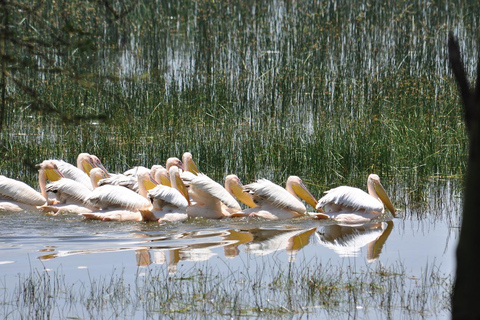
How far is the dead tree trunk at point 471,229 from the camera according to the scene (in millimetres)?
Answer: 2678

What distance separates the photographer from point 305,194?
8.82 m

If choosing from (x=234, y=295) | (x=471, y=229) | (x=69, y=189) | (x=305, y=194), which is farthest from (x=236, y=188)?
(x=471, y=229)

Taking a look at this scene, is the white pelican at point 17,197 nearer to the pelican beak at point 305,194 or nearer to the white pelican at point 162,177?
the white pelican at point 162,177

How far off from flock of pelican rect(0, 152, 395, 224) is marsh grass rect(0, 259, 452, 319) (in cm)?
217

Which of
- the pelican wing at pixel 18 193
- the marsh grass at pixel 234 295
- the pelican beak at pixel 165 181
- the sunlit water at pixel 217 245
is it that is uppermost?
the pelican beak at pixel 165 181

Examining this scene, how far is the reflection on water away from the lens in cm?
669

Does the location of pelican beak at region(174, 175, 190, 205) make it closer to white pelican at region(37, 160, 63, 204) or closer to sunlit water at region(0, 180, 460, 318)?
sunlit water at region(0, 180, 460, 318)

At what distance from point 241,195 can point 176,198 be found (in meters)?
1.04

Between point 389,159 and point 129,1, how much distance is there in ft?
29.0

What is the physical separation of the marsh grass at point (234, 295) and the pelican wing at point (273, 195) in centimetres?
229

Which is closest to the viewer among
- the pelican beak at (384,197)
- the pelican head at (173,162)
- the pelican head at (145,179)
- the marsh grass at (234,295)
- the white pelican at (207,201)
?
the marsh grass at (234,295)

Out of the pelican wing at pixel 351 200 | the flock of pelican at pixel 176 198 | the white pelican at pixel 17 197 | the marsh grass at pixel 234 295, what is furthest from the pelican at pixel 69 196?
the marsh grass at pixel 234 295

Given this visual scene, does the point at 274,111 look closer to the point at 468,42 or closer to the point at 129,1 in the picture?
the point at 468,42

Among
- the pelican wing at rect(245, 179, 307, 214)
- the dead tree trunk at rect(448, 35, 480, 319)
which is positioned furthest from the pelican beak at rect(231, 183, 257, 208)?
the dead tree trunk at rect(448, 35, 480, 319)
